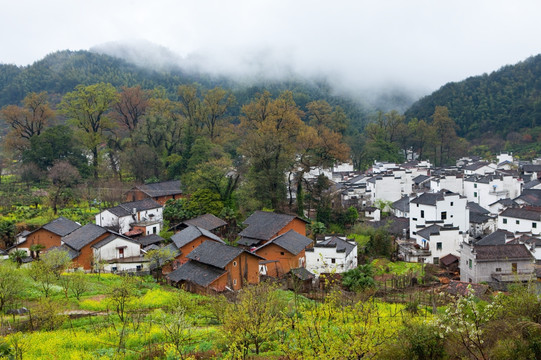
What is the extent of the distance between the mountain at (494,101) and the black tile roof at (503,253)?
6121cm

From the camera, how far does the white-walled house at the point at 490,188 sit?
42281mm

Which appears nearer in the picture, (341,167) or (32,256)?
(32,256)

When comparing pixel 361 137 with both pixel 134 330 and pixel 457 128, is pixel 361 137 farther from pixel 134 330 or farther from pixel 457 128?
pixel 134 330

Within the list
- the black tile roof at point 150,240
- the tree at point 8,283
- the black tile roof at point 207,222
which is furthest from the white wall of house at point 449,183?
the tree at point 8,283

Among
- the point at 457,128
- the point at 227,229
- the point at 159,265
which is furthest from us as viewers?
the point at 457,128

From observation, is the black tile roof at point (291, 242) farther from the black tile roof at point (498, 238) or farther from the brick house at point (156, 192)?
the brick house at point (156, 192)

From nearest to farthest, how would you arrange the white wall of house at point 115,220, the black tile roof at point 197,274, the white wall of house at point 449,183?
1. the black tile roof at point 197,274
2. the white wall of house at point 115,220
3. the white wall of house at point 449,183

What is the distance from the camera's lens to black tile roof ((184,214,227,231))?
32.8 m

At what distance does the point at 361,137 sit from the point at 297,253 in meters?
42.4

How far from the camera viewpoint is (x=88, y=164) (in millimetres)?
46188

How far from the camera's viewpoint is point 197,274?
78.3 feet

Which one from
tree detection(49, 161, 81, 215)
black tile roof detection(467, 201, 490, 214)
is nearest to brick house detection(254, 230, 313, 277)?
black tile roof detection(467, 201, 490, 214)

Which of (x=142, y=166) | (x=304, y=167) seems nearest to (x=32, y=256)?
(x=142, y=166)

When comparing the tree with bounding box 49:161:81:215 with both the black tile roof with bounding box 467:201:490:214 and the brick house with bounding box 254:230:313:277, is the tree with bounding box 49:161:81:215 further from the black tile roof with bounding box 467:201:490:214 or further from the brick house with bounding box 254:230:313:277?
the black tile roof with bounding box 467:201:490:214
